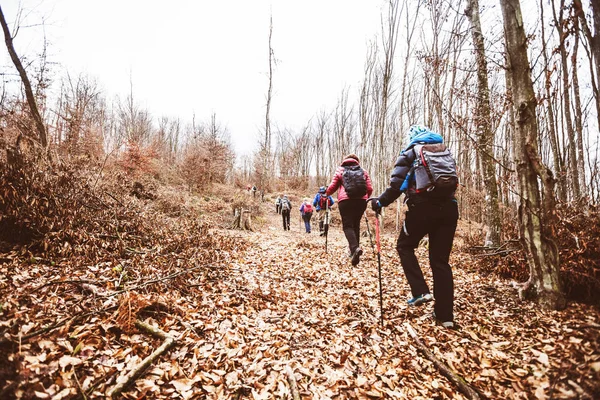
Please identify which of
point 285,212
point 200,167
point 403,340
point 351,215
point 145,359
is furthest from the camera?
point 200,167

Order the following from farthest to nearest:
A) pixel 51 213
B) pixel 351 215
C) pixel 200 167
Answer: pixel 200 167
pixel 351 215
pixel 51 213

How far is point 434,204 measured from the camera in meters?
2.94

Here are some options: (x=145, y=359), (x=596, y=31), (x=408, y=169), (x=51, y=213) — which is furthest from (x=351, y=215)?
(x=51, y=213)

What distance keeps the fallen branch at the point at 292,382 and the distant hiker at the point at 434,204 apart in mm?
1810

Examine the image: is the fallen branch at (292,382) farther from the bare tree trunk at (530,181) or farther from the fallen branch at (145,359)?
the bare tree trunk at (530,181)

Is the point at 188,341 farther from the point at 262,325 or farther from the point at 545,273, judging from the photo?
the point at 545,273

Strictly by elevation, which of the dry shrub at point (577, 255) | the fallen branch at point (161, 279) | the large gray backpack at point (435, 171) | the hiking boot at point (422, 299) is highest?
the large gray backpack at point (435, 171)

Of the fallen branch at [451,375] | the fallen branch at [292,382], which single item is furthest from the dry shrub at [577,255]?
the fallen branch at [292,382]

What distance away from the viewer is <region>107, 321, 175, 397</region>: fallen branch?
190cm

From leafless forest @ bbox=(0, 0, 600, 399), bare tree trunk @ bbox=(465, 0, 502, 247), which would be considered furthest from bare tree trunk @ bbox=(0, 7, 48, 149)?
bare tree trunk @ bbox=(465, 0, 502, 247)

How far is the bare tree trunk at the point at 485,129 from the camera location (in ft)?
19.7

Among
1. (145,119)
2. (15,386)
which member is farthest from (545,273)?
(145,119)

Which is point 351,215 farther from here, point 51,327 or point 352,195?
point 51,327

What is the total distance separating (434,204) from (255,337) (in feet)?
8.16
